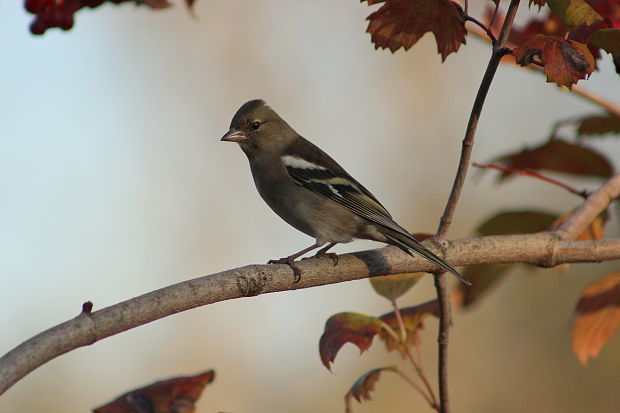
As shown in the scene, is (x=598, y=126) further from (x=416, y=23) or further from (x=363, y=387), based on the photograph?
(x=363, y=387)

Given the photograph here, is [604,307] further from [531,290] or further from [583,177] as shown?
[531,290]

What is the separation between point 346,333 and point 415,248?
71 cm

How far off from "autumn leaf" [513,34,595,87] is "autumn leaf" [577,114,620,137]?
1.49 metres

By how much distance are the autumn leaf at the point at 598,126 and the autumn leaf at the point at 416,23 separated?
1.39m

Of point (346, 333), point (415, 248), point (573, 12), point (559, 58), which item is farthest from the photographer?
point (415, 248)

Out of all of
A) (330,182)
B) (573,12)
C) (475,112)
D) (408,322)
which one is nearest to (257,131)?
(330,182)

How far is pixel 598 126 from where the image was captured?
12.6ft

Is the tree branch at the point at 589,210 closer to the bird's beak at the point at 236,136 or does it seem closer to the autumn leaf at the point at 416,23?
the autumn leaf at the point at 416,23

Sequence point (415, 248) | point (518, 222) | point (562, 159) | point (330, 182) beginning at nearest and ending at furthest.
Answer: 1. point (415, 248)
2. point (518, 222)
3. point (562, 159)
4. point (330, 182)

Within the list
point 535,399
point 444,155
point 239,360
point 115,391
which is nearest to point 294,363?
point 239,360

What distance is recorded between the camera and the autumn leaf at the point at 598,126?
3.82m

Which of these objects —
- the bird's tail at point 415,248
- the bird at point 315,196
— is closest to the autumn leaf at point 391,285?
the bird's tail at point 415,248

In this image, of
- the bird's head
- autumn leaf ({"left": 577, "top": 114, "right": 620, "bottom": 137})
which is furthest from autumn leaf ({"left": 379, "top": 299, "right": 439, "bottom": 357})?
the bird's head

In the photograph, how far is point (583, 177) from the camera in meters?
3.97
